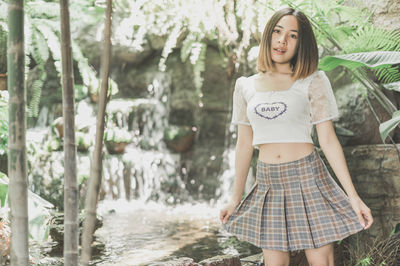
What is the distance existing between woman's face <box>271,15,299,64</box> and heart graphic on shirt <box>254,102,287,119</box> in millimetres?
248

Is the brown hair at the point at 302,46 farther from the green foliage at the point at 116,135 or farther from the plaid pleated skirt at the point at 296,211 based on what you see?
the green foliage at the point at 116,135

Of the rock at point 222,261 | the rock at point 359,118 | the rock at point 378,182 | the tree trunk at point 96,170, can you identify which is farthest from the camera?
the rock at point 359,118

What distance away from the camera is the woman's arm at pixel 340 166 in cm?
195

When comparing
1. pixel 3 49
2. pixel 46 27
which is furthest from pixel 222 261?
pixel 3 49

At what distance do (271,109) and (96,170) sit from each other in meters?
1.22

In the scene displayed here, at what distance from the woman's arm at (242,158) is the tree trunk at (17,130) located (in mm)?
1307

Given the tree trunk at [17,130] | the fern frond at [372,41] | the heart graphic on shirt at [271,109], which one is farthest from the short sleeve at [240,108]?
the tree trunk at [17,130]

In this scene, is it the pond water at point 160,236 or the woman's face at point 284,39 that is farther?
the pond water at point 160,236

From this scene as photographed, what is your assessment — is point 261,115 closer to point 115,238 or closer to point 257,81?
point 257,81

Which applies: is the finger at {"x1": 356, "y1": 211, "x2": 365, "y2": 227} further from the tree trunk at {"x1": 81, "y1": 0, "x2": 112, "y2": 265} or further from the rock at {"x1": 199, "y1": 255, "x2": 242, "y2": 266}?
the tree trunk at {"x1": 81, "y1": 0, "x2": 112, "y2": 265}

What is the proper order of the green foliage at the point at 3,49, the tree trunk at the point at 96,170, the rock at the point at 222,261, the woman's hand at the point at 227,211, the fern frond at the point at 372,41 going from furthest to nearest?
1. the green foliage at the point at 3,49
2. the fern frond at the point at 372,41
3. the rock at the point at 222,261
4. the woman's hand at the point at 227,211
5. the tree trunk at the point at 96,170

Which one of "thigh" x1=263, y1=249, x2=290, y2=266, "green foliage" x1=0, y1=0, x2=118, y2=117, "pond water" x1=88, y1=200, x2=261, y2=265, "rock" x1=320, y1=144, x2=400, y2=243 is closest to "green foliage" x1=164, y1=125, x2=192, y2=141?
"pond water" x1=88, y1=200, x2=261, y2=265

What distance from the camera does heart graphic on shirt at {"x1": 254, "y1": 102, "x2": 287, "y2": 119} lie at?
2102 millimetres

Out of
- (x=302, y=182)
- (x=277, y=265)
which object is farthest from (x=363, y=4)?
(x=277, y=265)
